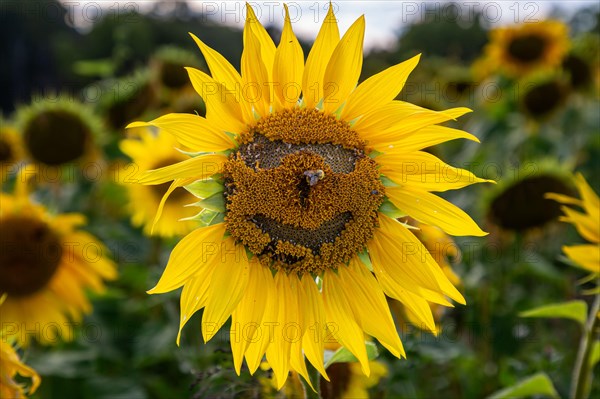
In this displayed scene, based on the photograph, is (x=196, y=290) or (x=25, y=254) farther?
(x=25, y=254)

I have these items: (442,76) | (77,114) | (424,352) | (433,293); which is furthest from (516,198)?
(442,76)

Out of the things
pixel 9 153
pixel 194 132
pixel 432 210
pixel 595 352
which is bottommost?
pixel 595 352

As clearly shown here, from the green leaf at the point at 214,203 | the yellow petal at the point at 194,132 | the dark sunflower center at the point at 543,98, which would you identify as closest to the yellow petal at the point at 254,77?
the yellow petal at the point at 194,132

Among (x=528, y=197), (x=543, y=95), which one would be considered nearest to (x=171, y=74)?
(x=528, y=197)

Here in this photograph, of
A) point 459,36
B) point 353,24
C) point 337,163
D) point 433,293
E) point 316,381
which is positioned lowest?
point 459,36

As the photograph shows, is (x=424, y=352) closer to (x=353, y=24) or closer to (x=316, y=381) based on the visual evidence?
(x=316, y=381)

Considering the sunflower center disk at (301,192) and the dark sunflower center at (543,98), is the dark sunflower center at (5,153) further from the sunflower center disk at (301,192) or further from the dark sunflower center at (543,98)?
the dark sunflower center at (543,98)

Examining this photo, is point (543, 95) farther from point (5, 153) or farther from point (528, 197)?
point (5, 153)
